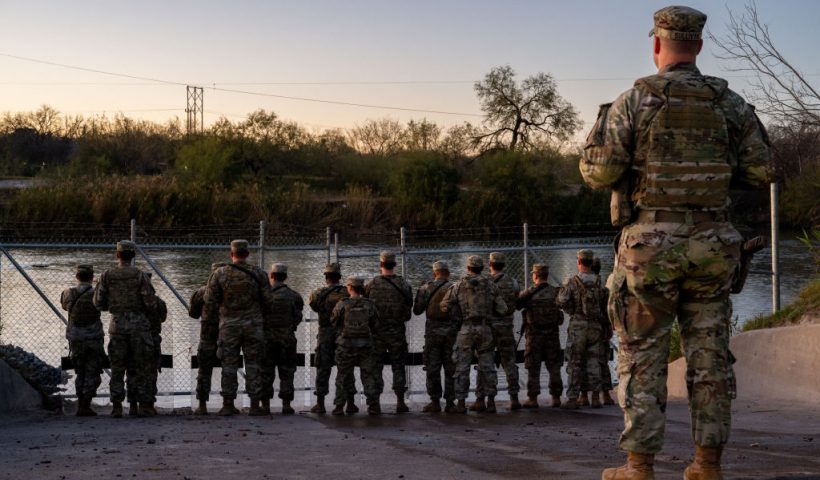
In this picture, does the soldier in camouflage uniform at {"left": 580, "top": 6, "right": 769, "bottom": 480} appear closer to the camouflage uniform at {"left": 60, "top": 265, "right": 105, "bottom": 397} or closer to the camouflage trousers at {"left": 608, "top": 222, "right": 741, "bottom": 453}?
the camouflage trousers at {"left": 608, "top": 222, "right": 741, "bottom": 453}

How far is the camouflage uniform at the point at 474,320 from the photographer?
11.3 m

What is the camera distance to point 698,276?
4.76 meters

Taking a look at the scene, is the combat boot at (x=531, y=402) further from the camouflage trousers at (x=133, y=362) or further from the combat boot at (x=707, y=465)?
the combat boot at (x=707, y=465)

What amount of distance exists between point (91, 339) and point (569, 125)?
52755mm

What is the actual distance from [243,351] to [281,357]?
655 mm

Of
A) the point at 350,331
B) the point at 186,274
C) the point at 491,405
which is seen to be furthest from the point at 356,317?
the point at 186,274

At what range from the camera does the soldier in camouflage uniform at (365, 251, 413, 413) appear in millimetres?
11641

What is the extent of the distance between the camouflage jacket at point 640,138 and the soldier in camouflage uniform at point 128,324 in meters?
7.21

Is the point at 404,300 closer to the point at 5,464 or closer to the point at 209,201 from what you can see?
the point at 5,464

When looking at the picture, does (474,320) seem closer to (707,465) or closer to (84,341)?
(84,341)

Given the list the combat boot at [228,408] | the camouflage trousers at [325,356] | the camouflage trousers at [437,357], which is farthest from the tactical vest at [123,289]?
the camouflage trousers at [437,357]

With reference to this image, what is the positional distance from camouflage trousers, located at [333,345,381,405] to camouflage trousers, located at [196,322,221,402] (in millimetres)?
1418

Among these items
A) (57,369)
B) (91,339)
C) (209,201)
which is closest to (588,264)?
(91,339)

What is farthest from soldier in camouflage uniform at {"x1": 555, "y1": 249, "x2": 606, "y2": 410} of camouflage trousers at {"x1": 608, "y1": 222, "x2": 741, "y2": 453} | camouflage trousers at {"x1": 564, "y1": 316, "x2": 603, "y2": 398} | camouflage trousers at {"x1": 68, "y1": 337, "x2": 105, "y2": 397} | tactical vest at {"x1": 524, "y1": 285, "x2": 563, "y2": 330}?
camouflage trousers at {"x1": 608, "y1": 222, "x2": 741, "y2": 453}
